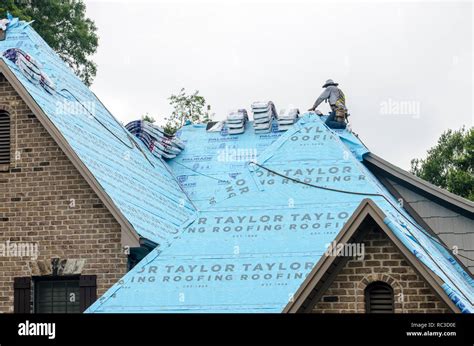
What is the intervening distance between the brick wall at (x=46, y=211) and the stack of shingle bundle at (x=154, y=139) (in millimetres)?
6235

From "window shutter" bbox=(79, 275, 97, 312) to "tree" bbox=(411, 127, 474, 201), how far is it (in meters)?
31.0

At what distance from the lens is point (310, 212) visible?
68.6 ft

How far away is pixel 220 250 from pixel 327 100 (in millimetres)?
10446

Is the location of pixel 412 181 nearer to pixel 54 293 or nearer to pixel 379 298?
pixel 379 298

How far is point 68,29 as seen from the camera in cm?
4891

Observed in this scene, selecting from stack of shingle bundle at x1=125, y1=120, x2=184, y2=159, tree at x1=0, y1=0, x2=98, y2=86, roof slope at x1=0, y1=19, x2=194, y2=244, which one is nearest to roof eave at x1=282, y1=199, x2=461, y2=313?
roof slope at x1=0, y1=19, x2=194, y2=244

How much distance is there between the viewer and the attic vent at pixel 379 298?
18000mm

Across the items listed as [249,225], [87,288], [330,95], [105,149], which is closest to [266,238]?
[249,225]

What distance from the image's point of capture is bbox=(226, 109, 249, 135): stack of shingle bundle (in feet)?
104

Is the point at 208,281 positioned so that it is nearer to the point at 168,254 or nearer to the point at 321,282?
the point at 168,254

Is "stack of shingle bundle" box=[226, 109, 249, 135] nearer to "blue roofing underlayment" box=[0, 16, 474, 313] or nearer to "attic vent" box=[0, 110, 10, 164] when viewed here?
"blue roofing underlayment" box=[0, 16, 474, 313]

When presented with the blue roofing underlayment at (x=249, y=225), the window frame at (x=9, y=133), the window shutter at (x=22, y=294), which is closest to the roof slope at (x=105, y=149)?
the blue roofing underlayment at (x=249, y=225)

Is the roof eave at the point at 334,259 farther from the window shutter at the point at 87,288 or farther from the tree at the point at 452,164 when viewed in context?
the tree at the point at 452,164
